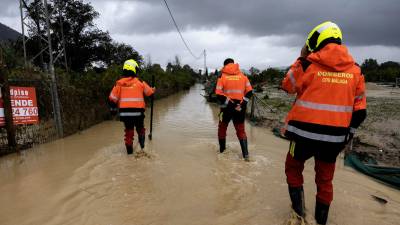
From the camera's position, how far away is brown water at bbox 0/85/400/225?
339 centimetres

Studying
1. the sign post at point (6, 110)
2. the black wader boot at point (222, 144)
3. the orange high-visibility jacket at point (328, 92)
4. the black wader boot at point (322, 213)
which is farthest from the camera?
the black wader boot at point (222, 144)

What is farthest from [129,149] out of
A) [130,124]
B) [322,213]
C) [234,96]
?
[322,213]

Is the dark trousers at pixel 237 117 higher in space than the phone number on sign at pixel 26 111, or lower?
lower

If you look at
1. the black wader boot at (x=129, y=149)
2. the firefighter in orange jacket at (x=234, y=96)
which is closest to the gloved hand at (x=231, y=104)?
the firefighter in orange jacket at (x=234, y=96)

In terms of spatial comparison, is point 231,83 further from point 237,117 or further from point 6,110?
point 6,110

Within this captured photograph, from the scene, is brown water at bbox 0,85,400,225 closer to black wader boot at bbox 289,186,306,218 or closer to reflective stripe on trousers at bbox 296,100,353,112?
black wader boot at bbox 289,186,306,218

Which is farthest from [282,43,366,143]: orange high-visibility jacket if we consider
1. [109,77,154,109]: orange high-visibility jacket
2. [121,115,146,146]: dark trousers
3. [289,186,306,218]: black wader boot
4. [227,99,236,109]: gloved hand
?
[121,115,146,146]: dark trousers

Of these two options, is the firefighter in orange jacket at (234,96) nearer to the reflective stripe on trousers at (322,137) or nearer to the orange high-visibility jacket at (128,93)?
the orange high-visibility jacket at (128,93)

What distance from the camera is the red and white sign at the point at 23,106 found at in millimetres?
5977

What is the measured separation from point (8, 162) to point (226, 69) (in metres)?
4.39

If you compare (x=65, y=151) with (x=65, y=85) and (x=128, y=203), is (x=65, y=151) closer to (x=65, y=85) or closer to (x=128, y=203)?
(x=65, y=85)

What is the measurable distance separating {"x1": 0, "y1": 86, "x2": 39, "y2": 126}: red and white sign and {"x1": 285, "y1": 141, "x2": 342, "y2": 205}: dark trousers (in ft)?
18.0

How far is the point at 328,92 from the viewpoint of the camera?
2.76 m

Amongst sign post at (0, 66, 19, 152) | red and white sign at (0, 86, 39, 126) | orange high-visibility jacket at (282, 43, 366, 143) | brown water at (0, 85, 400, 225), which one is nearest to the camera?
orange high-visibility jacket at (282, 43, 366, 143)
